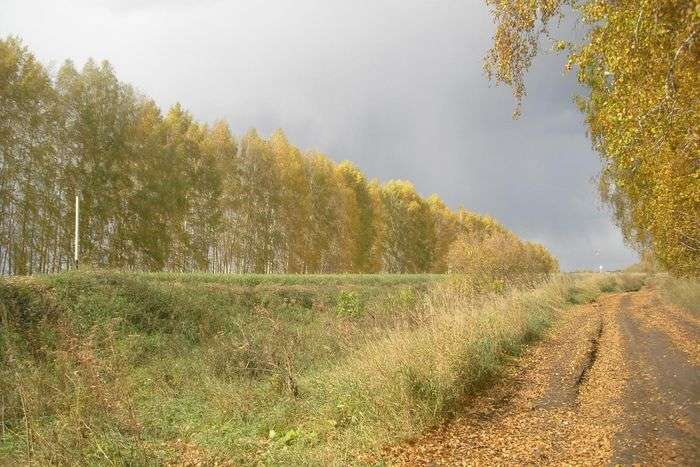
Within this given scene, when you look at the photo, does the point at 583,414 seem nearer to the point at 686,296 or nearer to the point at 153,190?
the point at 686,296

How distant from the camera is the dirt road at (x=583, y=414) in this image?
5.13 metres

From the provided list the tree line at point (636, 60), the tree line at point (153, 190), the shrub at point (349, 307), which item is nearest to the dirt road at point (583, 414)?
the tree line at point (636, 60)

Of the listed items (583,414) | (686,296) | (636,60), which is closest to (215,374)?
(583,414)

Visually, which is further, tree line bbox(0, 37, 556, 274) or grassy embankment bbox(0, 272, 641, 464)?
tree line bbox(0, 37, 556, 274)

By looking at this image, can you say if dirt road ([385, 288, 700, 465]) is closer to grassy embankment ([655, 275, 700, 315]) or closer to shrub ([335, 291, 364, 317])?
shrub ([335, 291, 364, 317])

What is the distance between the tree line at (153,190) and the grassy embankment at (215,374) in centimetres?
870

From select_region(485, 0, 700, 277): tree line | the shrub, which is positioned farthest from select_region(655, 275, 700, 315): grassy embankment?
select_region(485, 0, 700, 277): tree line

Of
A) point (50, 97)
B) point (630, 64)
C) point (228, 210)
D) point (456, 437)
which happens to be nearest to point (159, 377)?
point (456, 437)

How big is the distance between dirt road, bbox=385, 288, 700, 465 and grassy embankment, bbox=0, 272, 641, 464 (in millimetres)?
488

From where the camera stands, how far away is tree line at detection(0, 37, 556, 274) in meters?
21.8

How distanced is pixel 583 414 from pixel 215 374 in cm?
767

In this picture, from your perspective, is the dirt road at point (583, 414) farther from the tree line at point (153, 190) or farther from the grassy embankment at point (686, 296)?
the tree line at point (153, 190)

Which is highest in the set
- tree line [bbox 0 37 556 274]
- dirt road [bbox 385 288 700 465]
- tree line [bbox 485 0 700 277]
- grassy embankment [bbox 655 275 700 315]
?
tree line [bbox 0 37 556 274]

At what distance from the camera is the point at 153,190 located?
27.6 meters
